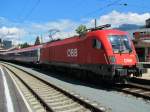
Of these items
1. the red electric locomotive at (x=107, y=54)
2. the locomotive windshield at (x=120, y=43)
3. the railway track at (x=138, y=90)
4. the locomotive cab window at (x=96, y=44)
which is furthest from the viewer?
the locomotive cab window at (x=96, y=44)

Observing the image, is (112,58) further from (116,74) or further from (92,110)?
(92,110)

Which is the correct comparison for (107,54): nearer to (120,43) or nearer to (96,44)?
(120,43)

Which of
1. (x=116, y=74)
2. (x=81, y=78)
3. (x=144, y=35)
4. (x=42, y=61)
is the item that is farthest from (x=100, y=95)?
(x=144, y=35)

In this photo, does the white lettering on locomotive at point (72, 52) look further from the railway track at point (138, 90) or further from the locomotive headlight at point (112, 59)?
the locomotive headlight at point (112, 59)

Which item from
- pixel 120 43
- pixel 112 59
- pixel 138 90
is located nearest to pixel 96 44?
pixel 120 43

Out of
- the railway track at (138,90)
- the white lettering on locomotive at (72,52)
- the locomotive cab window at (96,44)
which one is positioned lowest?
the railway track at (138,90)

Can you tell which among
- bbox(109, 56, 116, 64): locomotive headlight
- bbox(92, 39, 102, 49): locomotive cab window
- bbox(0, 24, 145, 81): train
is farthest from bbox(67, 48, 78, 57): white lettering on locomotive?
bbox(109, 56, 116, 64): locomotive headlight

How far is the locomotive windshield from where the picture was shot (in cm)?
2023

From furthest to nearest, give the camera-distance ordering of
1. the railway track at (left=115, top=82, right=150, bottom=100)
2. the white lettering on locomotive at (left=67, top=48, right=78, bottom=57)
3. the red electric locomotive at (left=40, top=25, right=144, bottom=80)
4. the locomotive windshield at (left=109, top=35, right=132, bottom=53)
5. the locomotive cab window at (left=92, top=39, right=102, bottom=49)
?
1. the white lettering on locomotive at (left=67, top=48, right=78, bottom=57)
2. the locomotive cab window at (left=92, top=39, right=102, bottom=49)
3. the locomotive windshield at (left=109, top=35, right=132, bottom=53)
4. the red electric locomotive at (left=40, top=25, right=144, bottom=80)
5. the railway track at (left=115, top=82, right=150, bottom=100)

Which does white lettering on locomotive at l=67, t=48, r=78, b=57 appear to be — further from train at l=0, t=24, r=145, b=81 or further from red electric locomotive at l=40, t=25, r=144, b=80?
red electric locomotive at l=40, t=25, r=144, b=80

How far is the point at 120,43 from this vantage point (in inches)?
811

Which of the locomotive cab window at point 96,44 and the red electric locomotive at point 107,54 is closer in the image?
the red electric locomotive at point 107,54

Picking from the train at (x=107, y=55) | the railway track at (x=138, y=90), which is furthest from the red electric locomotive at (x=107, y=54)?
the railway track at (x=138, y=90)

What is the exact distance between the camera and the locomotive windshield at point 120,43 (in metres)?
20.2
